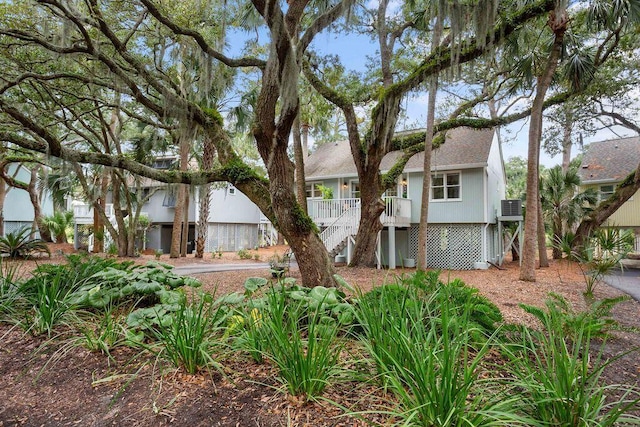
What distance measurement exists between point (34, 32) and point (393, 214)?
1147 centimetres

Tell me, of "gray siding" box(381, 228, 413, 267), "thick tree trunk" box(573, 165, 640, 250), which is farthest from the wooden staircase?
"thick tree trunk" box(573, 165, 640, 250)

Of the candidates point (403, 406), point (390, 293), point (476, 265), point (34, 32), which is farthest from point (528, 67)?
point (34, 32)

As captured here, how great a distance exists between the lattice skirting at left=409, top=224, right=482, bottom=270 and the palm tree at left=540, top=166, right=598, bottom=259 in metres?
3.92

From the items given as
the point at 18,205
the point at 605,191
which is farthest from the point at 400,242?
the point at 18,205

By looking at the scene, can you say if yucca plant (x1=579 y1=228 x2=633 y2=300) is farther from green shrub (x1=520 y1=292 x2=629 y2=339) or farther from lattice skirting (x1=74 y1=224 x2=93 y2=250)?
lattice skirting (x1=74 y1=224 x2=93 y2=250)

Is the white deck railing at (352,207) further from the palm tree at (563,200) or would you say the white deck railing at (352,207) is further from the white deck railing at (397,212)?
the palm tree at (563,200)

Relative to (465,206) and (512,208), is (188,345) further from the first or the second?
(512,208)

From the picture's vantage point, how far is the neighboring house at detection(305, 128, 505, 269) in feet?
43.5

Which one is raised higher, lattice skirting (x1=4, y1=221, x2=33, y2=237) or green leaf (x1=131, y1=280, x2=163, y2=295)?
lattice skirting (x1=4, y1=221, x2=33, y2=237)

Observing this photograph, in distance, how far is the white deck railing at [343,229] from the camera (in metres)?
13.1

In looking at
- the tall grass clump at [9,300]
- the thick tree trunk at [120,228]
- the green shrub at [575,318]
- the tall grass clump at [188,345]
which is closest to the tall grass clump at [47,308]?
the tall grass clump at [9,300]

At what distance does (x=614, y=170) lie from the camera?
17.3m

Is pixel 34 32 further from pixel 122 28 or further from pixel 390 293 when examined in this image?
pixel 390 293

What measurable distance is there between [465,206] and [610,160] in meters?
10.7
